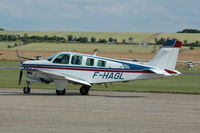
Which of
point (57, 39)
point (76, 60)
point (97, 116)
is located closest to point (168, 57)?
point (76, 60)

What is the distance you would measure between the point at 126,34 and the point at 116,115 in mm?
111915

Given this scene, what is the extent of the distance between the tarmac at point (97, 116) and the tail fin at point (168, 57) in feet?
8.57

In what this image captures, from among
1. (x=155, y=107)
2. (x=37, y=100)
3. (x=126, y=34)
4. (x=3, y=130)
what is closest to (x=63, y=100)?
(x=37, y=100)

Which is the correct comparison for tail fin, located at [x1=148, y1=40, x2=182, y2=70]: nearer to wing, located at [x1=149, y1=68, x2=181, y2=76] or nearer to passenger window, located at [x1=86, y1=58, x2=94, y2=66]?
wing, located at [x1=149, y1=68, x2=181, y2=76]

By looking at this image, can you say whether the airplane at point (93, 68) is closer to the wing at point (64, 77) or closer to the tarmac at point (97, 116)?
the wing at point (64, 77)

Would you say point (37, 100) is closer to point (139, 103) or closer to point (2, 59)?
point (139, 103)

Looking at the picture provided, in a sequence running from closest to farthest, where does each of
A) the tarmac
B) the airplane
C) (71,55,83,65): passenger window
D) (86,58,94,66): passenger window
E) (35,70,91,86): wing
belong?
the tarmac
the airplane
(35,70,91,86): wing
(86,58,94,66): passenger window
(71,55,83,65): passenger window

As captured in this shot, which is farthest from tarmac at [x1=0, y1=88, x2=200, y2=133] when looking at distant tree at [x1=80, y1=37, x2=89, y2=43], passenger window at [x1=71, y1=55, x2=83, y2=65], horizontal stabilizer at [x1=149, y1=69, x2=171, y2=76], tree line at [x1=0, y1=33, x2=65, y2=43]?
tree line at [x1=0, y1=33, x2=65, y2=43]

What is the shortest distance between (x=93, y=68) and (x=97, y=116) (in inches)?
347

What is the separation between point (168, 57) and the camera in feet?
81.1

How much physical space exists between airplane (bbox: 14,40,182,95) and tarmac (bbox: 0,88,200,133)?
264cm

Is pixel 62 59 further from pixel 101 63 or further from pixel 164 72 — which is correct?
pixel 164 72

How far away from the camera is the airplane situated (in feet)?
81.3

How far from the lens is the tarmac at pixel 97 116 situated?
1401cm
